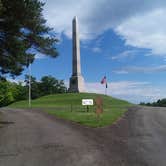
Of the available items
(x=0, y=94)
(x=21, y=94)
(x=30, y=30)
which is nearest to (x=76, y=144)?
(x=30, y=30)

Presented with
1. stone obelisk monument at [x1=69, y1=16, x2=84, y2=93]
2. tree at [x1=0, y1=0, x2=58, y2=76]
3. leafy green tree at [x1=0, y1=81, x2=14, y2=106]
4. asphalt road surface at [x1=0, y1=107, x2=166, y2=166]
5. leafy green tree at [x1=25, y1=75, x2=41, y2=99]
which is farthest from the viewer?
leafy green tree at [x1=25, y1=75, x2=41, y2=99]

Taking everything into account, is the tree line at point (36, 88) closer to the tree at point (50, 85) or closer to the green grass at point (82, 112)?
the tree at point (50, 85)

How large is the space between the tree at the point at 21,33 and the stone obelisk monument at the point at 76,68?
44.4m

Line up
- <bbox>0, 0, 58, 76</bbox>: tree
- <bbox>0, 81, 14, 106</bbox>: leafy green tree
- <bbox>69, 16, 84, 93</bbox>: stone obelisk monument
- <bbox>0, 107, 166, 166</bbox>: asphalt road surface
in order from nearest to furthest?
<bbox>0, 107, 166, 166</bbox>: asphalt road surface, <bbox>0, 0, 58, 76</bbox>: tree, <bbox>69, 16, 84, 93</bbox>: stone obelisk monument, <bbox>0, 81, 14, 106</bbox>: leafy green tree

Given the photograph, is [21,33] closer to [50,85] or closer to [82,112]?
[82,112]

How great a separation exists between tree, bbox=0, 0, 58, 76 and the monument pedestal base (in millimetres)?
46846

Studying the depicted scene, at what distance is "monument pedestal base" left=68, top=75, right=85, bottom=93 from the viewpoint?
73562 millimetres

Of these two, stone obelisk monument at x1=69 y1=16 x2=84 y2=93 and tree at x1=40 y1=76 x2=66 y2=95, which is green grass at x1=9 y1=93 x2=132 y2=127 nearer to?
stone obelisk monument at x1=69 y1=16 x2=84 y2=93

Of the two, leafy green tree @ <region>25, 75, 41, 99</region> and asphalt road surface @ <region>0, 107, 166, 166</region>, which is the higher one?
leafy green tree @ <region>25, 75, 41, 99</region>

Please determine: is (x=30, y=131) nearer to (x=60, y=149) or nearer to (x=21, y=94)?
(x=60, y=149)

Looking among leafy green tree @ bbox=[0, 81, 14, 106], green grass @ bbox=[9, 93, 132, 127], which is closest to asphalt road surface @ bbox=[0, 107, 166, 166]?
green grass @ bbox=[9, 93, 132, 127]

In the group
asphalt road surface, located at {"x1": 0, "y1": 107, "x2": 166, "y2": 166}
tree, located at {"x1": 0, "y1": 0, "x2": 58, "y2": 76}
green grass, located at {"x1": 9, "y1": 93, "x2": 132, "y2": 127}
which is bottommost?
asphalt road surface, located at {"x1": 0, "y1": 107, "x2": 166, "y2": 166}

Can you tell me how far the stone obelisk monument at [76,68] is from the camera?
7050cm

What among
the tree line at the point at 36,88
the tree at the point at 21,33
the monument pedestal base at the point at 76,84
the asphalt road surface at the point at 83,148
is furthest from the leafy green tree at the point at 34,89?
the asphalt road surface at the point at 83,148
